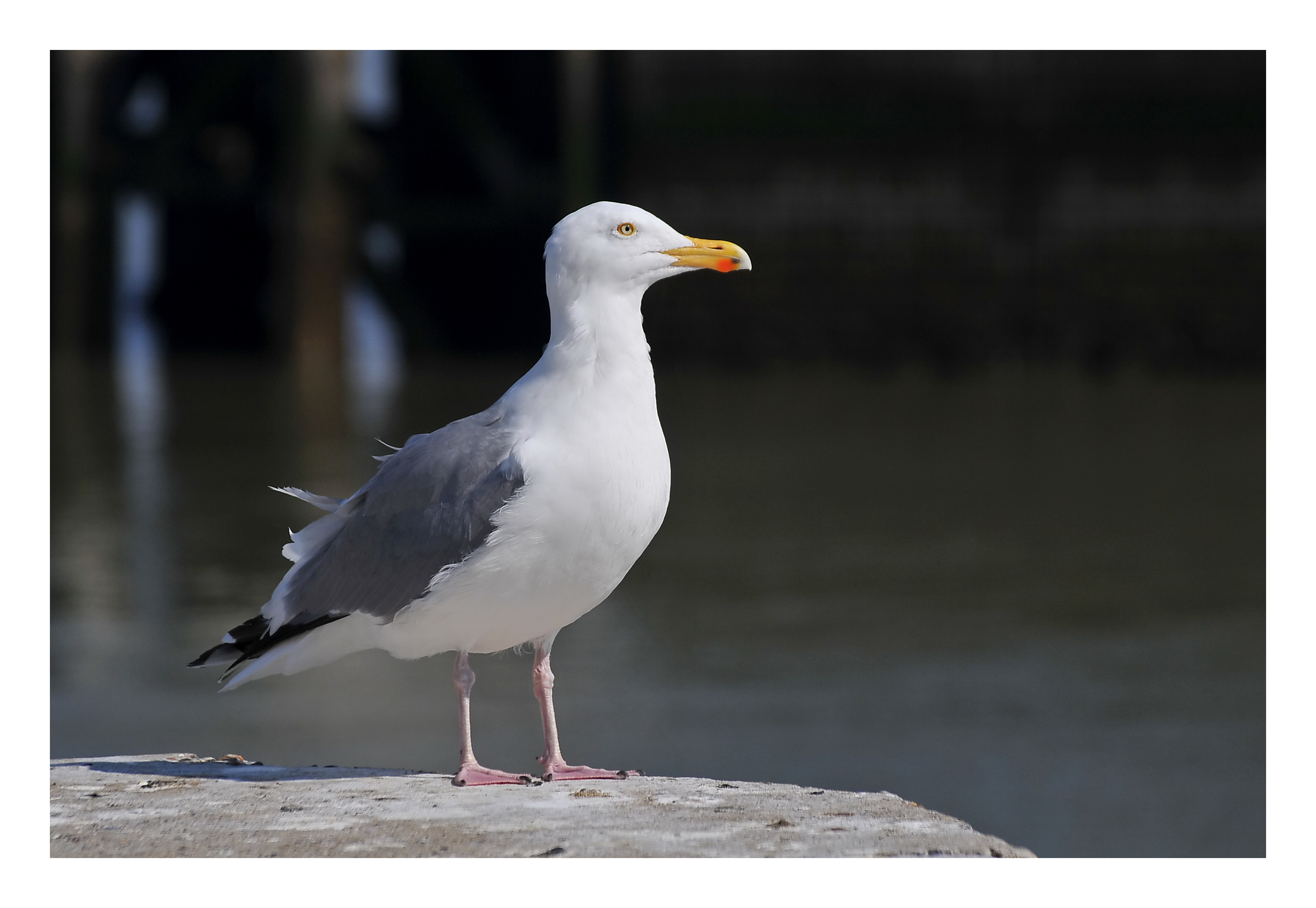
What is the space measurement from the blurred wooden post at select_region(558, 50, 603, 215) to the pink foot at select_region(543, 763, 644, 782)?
15.6m

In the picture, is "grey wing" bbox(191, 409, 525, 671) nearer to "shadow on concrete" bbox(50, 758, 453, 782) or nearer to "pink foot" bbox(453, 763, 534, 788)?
"shadow on concrete" bbox(50, 758, 453, 782)

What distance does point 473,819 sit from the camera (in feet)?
14.9

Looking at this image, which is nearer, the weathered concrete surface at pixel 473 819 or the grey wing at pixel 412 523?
the weathered concrete surface at pixel 473 819

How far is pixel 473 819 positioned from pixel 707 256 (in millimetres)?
1702

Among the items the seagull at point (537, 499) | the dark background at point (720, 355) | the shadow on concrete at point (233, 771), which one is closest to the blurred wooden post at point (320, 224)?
the dark background at point (720, 355)

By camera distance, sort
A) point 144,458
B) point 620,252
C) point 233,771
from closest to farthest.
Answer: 1. point 620,252
2. point 233,771
3. point 144,458

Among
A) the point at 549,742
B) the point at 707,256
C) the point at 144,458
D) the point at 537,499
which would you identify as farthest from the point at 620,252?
the point at 144,458

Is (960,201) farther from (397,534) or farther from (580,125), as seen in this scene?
(397,534)

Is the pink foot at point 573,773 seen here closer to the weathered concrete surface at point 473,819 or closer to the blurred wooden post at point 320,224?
the weathered concrete surface at point 473,819

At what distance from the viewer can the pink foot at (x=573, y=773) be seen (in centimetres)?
505

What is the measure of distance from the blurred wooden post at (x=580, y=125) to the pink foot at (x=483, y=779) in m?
15.7

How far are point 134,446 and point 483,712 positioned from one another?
1004cm

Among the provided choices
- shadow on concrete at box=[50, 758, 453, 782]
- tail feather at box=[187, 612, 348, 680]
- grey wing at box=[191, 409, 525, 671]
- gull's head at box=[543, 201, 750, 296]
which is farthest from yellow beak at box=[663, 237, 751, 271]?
shadow on concrete at box=[50, 758, 453, 782]

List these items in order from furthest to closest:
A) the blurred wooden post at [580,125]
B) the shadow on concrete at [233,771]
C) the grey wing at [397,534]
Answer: the blurred wooden post at [580,125]
the shadow on concrete at [233,771]
the grey wing at [397,534]
